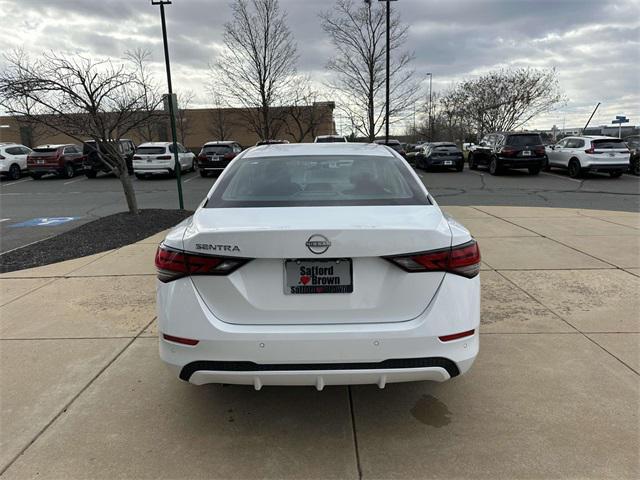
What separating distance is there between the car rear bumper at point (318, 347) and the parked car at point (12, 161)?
26.4 meters

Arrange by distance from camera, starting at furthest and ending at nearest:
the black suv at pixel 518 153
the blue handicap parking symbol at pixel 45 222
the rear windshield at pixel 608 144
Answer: the black suv at pixel 518 153 → the rear windshield at pixel 608 144 → the blue handicap parking symbol at pixel 45 222

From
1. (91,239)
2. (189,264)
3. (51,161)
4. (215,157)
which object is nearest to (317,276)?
(189,264)

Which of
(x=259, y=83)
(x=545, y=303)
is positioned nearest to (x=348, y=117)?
(x=259, y=83)

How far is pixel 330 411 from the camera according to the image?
3004 millimetres

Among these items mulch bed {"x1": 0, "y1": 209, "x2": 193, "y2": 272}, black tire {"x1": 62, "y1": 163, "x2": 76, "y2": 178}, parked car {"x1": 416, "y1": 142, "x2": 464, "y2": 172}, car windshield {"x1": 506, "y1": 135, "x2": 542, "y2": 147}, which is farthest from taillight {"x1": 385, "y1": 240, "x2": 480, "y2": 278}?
black tire {"x1": 62, "y1": 163, "x2": 76, "y2": 178}

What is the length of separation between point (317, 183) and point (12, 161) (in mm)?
26453

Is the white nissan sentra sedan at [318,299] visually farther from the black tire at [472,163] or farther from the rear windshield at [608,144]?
the black tire at [472,163]

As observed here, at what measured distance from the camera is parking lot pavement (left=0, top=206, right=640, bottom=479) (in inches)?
99.0

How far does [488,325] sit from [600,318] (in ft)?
3.57

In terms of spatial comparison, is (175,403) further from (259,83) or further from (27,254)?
(259,83)

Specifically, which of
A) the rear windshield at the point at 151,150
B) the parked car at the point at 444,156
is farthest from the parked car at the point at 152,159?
the parked car at the point at 444,156

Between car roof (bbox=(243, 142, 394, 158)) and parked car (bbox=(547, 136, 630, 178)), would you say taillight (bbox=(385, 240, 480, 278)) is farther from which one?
parked car (bbox=(547, 136, 630, 178))

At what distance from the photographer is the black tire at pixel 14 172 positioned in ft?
79.3

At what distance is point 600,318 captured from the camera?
4355 mm
